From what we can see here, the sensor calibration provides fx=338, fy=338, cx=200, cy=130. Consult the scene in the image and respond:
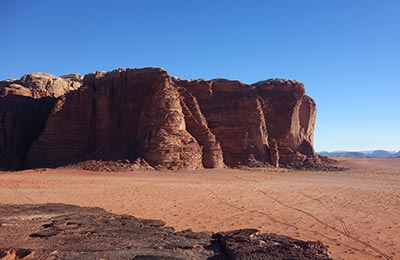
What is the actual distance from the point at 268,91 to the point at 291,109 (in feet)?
9.83

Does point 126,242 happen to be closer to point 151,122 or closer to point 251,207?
point 251,207

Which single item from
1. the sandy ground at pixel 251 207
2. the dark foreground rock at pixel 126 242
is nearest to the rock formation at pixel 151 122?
the sandy ground at pixel 251 207

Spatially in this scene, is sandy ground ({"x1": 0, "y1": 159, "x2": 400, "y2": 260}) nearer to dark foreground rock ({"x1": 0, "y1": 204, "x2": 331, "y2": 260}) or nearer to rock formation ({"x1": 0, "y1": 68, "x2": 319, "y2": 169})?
dark foreground rock ({"x1": 0, "y1": 204, "x2": 331, "y2": 260})

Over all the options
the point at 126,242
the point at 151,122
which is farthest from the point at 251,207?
the point at 151,122

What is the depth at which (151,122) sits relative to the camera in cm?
2398

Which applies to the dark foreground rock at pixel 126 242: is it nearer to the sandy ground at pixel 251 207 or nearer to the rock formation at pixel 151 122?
the sandy ground at pixel 251 207

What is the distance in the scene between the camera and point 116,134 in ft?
86.2

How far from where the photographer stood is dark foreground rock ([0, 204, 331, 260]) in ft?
16.7

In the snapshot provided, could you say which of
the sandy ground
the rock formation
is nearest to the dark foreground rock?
the sandy ground

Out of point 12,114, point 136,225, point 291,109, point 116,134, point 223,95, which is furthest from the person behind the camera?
point 291,109

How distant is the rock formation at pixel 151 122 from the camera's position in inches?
949

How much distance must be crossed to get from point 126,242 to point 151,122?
1840 centimetres

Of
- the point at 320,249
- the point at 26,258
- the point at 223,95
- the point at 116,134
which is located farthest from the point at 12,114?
the point at 320,249

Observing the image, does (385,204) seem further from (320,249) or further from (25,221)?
(25,221)
